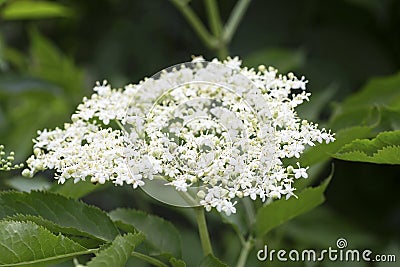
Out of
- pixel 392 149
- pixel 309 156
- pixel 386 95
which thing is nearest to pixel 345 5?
pixel 386 95

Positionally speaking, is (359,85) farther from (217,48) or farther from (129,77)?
(129,77)

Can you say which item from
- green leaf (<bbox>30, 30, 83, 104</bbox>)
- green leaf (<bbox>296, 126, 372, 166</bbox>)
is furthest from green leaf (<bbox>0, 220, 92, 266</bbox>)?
green leaf (<bbox>30, 30, 83, 104</bbox>)

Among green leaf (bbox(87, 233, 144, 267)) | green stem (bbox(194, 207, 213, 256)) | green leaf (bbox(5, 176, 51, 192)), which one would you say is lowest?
green leaf (bbox(87, 233, 144, 267))

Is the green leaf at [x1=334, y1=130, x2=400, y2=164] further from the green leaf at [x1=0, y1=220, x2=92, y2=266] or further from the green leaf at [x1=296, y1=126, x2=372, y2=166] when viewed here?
the green leaf at [x1=0, y1=220, x2=92, y2=266]

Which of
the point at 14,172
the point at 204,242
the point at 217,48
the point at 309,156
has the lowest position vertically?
the point at 204,242

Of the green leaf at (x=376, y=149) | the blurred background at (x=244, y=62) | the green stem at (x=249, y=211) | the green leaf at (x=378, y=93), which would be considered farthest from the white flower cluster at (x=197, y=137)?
the blurred background at (x=244, y=62)

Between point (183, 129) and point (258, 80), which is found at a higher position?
point (258, 80)

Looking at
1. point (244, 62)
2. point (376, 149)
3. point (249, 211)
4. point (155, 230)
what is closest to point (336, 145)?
point (376, 149)
